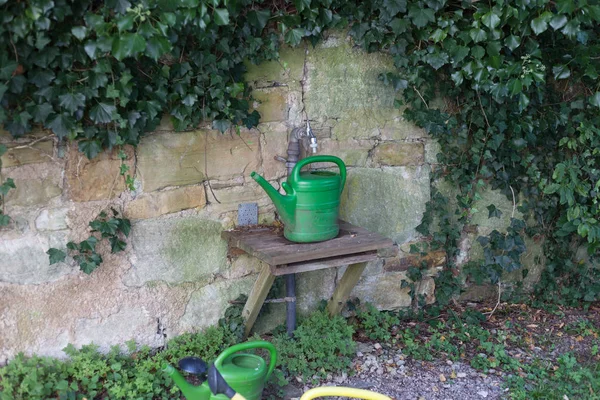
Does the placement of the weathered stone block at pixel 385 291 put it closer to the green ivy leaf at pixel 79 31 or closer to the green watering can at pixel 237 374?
the green watering can at pixel 237 374

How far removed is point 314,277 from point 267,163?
70 cm

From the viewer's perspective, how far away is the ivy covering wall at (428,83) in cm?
258

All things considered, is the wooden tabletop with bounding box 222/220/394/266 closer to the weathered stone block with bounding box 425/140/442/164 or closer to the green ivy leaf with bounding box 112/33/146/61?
the weathered stone block with bounding box 425/140/442/164

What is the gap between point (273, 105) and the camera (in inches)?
128

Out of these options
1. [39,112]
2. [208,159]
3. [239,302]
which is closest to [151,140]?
[208,159]

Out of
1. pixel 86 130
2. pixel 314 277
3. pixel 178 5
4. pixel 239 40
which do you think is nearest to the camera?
pixel 178 5

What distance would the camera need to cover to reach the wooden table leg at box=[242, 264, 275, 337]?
10.2 feet

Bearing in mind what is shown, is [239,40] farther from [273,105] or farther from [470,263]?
[470,263]

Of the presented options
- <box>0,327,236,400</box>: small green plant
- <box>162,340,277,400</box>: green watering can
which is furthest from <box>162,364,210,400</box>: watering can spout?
<box>0,327,236,400</box>: small green plant

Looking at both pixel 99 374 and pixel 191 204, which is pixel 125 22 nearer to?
pixel 191 204

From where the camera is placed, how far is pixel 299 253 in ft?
9.49

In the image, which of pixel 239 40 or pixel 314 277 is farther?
pixel 314 277

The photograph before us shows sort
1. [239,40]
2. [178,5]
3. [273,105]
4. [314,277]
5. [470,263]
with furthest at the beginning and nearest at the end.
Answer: [470,263]
[314,277]
[273,105]
[239,40]
[178,5]

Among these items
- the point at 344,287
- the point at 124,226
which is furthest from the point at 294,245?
the point at 124,226
